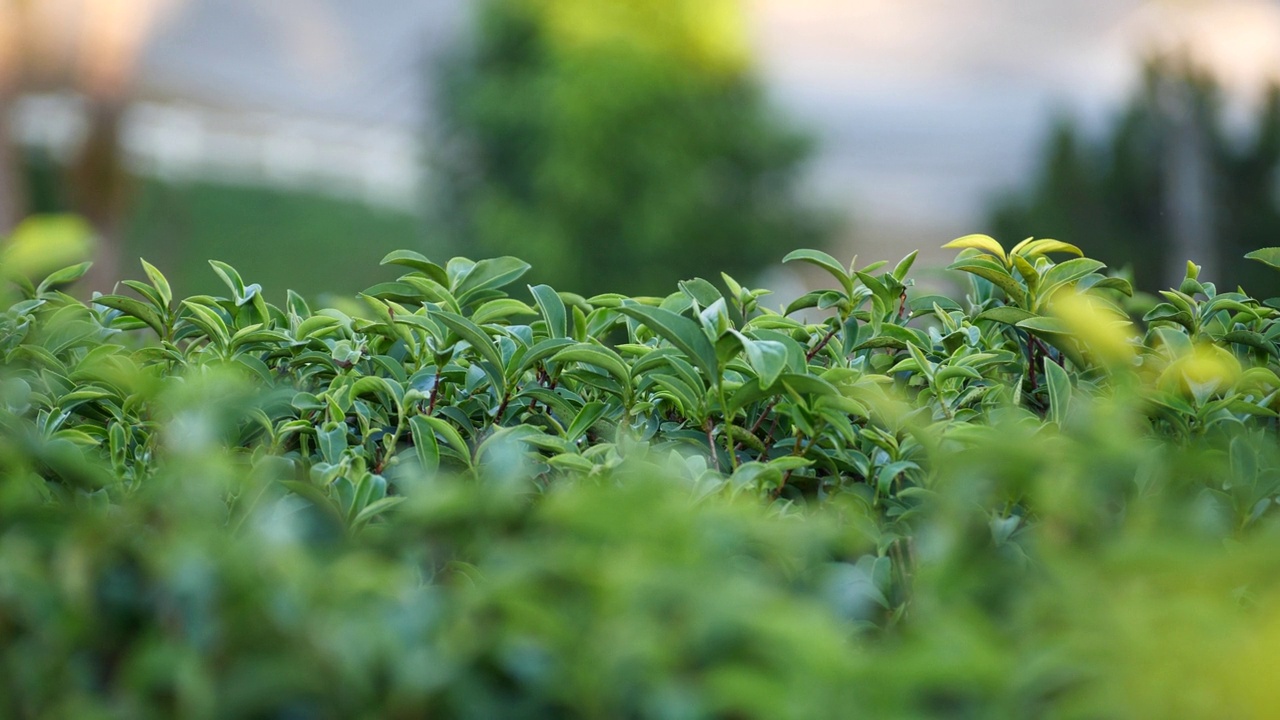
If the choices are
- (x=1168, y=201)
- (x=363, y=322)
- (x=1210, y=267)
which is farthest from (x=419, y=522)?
(x=1210, y=267)

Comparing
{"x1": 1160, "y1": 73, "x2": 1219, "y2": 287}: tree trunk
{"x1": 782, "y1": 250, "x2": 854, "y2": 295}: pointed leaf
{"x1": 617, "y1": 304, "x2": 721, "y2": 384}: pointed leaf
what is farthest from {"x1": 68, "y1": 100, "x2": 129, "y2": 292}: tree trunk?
{"x1": 1160, "y1": 73, "x2": 1219, "y2": 287}: tree trunk

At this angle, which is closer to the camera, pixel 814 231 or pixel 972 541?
pixel 972 541

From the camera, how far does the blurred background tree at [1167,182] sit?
12.9 metres

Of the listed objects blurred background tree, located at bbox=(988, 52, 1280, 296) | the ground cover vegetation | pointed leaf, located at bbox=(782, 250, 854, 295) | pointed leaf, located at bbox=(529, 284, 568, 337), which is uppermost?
blurred background tree, located at bbox=(988, 52, 1280, 296)

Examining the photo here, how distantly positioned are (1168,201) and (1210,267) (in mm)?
1475

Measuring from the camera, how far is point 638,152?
18.2 m

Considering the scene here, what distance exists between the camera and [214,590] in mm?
565

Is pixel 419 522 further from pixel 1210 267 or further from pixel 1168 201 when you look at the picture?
pixel 1210 267

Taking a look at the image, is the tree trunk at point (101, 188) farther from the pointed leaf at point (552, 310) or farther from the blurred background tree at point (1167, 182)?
the pointed leaf at point (552, 310)

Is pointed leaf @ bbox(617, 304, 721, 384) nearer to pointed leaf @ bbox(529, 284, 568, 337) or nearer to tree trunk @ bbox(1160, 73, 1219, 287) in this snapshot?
pointed leaf @ bbox(529, 284, 568, 337)

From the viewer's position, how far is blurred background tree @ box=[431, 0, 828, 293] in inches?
712

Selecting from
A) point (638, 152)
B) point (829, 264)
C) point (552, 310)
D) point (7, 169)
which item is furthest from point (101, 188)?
point (829, 264)

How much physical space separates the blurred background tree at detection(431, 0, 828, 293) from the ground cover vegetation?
16.5m

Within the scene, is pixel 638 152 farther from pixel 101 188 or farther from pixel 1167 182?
pixel 101 188
